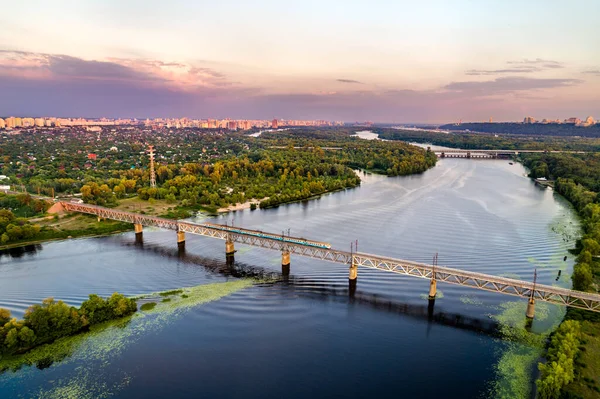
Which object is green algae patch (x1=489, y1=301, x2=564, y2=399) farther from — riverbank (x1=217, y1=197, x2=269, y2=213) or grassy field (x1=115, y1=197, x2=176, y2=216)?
grassy field (x1=115, y1=197, x2=176, y2=216)

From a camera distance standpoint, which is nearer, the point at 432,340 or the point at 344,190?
the point at 432,340

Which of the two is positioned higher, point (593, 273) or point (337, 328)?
point (593, 273)

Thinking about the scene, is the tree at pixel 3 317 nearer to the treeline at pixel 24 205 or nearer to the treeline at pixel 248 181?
the treeline at pixel 24 205

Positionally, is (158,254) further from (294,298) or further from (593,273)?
(593,273)

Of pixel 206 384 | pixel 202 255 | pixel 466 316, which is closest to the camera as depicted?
pixel 206 384

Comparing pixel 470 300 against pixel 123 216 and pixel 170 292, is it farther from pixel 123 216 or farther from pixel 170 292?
pixel 123 216

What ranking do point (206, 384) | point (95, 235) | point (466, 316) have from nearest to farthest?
point (206, 384) < point (466, 316) < point (95, 235)

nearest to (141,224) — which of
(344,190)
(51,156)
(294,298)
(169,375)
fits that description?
(294,298)

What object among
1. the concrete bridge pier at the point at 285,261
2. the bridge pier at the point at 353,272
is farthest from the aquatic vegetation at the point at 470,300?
the concrete bridge pier at the point at 285,261
